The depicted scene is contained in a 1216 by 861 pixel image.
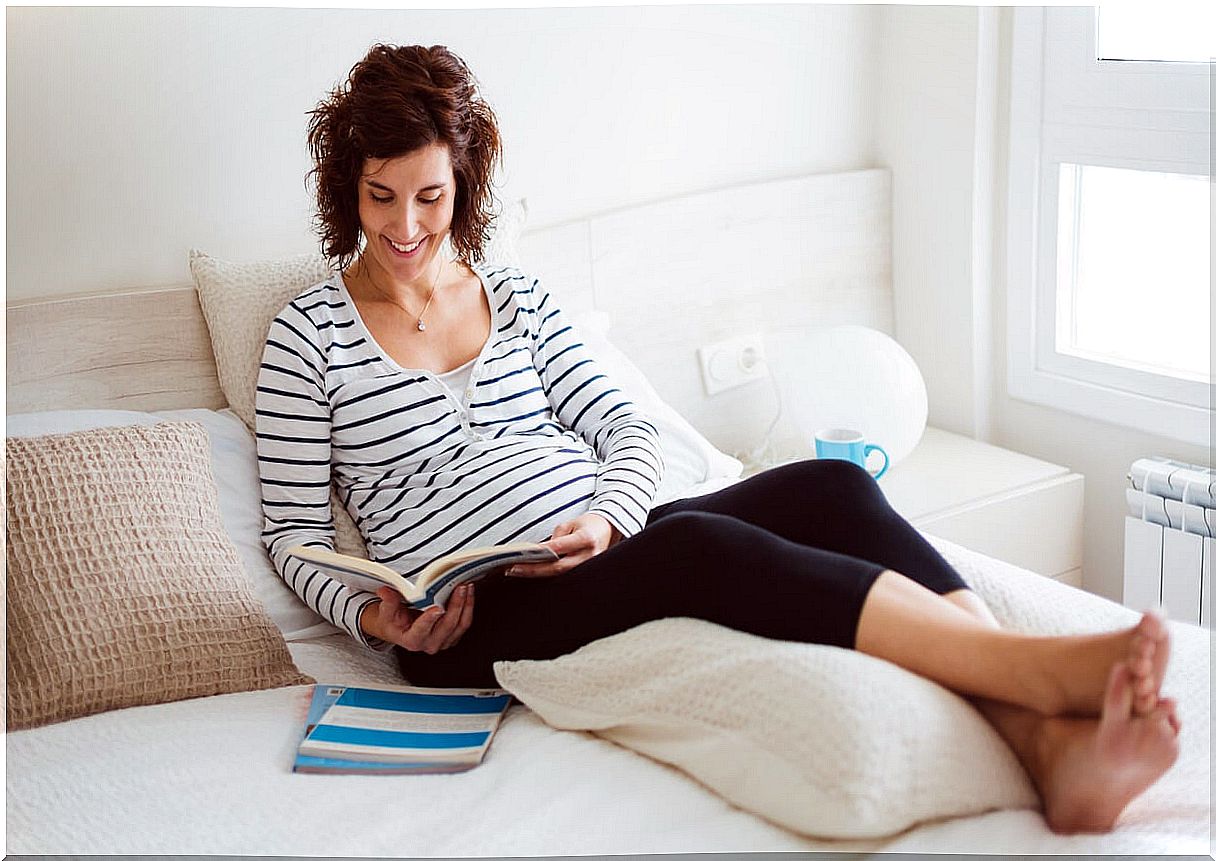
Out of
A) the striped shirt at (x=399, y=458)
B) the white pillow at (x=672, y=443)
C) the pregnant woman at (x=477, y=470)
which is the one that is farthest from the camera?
the white pillow at (x=672, y=443)

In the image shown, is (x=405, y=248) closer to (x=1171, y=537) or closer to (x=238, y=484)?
(x=238, y=484)

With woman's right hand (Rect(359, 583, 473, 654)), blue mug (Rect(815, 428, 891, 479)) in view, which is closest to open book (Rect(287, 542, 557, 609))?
woman's right hand (Rect(359, 583, 473, 654))

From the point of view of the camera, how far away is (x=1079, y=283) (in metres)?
2.35

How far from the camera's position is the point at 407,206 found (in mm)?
1597

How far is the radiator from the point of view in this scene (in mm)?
2041

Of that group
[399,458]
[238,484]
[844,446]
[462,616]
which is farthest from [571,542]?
[844,446]

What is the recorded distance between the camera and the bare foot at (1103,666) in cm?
98

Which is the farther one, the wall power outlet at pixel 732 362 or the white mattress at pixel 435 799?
the wall power outlet at pixel 732 362

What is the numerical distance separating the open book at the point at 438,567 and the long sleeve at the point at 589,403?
0.30 meters

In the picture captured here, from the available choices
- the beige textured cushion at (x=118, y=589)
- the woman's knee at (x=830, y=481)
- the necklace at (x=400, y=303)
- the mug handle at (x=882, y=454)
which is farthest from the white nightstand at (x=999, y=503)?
the beige textured cushion at (x=118, y=589)

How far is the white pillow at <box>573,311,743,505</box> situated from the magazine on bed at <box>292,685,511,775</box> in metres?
0.61

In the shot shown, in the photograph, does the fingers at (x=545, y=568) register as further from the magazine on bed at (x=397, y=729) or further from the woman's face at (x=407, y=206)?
the woman's face at (x=407, y=206)

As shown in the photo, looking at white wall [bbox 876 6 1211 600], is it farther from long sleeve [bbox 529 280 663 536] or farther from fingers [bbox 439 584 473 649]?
fingers [bbox 439 584 473 649]

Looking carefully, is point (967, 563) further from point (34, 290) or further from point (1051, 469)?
point (34, 290)
